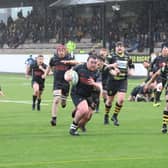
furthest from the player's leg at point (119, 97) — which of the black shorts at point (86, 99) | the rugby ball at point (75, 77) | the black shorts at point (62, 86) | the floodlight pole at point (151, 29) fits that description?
the floodlight pole at point (151, 29)

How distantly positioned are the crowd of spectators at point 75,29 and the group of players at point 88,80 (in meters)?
22.9

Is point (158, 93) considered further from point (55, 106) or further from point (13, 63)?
point (13, 63)

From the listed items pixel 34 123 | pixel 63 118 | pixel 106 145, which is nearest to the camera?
pixel 106 145

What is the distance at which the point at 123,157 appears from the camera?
11.5 metres

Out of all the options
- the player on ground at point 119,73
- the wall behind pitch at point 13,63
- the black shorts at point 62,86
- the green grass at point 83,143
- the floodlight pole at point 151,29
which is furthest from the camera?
the wall behind pitch at point 13,63

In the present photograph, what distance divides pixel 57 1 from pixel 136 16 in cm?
929

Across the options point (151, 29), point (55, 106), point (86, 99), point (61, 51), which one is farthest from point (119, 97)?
point (151, 29)

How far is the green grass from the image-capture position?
11.0 meters

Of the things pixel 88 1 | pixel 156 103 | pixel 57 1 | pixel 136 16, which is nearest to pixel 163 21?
pixel 136 16

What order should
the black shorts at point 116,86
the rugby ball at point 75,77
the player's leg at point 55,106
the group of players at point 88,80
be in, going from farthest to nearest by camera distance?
1. the black shorts at point 116,86
2. the player's leg at point 55,106
3. the group of players at point 88,80
4. the rugby ball at point 75,77

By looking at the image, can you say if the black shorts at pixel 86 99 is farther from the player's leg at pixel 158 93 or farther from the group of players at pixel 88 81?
the player's leg at pixel 158 93

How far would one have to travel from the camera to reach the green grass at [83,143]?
11008 mm

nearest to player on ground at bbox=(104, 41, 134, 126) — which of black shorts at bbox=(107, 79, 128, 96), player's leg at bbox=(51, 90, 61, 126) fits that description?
black shorts at bbox=(107, 79, 128, 96)

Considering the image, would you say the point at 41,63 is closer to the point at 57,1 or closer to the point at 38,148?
the point at 38,148
